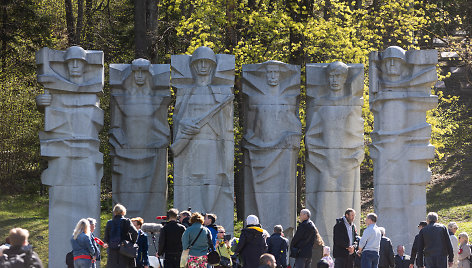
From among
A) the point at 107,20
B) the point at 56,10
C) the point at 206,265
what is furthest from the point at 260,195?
the point at 56,10

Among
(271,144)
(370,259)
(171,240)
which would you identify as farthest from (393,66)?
(171,240)

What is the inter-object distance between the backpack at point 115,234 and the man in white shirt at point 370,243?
4133mm

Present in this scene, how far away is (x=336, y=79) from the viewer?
21609 mm

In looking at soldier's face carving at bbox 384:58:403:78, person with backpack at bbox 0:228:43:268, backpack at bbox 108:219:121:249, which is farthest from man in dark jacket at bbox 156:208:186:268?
soldier's face carving at bbox 384:58:403:78

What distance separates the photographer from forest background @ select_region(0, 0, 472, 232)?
92.6 ft

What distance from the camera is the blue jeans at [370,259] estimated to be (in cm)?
1642

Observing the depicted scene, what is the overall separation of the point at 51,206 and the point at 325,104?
6.56 metres

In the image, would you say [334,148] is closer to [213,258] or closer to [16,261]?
[213,258]

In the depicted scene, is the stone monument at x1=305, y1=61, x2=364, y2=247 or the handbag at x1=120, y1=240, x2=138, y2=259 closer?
the handbag at x1=120, y1=240, x2=138, y2=259

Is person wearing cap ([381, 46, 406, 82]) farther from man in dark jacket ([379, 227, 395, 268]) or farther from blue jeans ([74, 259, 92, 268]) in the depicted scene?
blue jeans ([74, 259, 92, 268])

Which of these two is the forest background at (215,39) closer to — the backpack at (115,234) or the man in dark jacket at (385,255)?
the man in dark jacket at (385,255)

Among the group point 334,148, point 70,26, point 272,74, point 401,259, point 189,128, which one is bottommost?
point 401,259

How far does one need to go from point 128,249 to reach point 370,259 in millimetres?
4161

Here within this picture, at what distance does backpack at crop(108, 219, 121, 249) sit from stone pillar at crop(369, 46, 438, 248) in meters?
7.40
